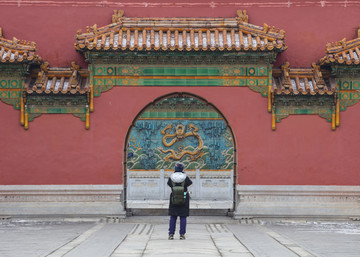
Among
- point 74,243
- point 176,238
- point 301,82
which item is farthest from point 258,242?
point 301,82

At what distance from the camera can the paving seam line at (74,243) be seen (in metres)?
9.74

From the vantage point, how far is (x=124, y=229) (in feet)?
43.9

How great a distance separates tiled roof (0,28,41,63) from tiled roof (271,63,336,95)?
5.62 metres

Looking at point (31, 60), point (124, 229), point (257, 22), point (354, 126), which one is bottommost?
point (124, 229)

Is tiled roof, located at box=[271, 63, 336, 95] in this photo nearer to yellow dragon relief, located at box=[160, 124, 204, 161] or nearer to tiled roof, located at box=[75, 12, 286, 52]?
tiled roof, located at box=[75, 12, 286, 52]

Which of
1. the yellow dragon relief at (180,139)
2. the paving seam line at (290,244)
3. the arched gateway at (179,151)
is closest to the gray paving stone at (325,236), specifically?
the paving seam line at (290,244)

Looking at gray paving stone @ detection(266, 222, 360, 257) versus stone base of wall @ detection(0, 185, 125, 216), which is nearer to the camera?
gray paving stone @ detection(266, 222, 360, 257)

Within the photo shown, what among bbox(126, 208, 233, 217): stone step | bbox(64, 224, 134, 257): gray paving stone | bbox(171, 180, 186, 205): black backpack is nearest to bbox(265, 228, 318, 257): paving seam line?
bbox(171, 180, 186, 205): black backpack

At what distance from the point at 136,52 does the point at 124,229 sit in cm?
415

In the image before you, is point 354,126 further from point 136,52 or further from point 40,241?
point 40,241

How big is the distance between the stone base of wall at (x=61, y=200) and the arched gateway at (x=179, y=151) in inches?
344

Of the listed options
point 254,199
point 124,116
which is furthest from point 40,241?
point 254,199

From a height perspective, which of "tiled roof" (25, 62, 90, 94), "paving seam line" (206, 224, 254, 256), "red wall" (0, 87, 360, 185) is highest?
"tiled roof" (25, 62, 90, 94)

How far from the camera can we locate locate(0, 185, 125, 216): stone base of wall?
587 inches
